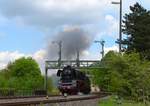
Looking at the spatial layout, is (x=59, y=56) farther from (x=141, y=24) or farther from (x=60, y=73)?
(x=60, y=73)

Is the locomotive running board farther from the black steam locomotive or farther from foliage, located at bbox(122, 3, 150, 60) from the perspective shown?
the black steam locomotive

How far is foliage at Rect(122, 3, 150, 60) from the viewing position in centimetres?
6781

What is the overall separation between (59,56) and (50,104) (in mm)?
79472

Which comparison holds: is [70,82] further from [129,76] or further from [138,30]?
[138,30]

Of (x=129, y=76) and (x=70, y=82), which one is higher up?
(x=129, y=76)

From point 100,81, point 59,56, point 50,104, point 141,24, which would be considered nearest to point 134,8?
point 141,24

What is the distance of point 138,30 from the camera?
6944cm

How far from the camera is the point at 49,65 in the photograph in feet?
304

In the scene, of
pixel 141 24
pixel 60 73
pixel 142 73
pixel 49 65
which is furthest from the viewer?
pixel 49 65

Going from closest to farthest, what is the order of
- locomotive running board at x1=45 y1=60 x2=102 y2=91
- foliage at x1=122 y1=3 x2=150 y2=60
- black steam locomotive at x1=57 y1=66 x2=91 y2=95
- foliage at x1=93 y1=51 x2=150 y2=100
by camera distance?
foliage at x1=93 y1=51 x2=150 y2=100 < black steam locomotive at x1=57 y1=66 x2=91 y2=95 < foliage at x1=122 y1=3 x2=150 y2=60 < locomotive running board at x1=45 y1=60 x2=102 y2=91

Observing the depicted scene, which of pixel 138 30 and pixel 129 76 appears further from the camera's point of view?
pixel 138 30

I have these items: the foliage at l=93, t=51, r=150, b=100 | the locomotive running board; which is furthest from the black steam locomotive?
the locomotive running board

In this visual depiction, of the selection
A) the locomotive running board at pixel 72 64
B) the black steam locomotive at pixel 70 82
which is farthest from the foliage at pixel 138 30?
the locomotive running board at pixel 72 64

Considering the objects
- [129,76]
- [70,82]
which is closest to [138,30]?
[70,82]
